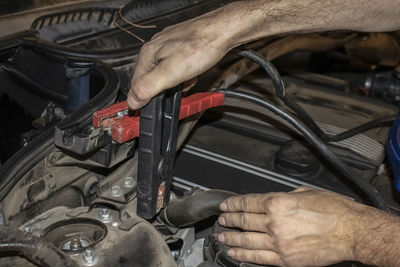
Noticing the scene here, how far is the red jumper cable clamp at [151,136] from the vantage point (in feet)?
3.03

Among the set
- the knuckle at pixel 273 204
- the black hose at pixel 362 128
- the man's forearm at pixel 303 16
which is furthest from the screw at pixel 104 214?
the black hose at pixel 362 128

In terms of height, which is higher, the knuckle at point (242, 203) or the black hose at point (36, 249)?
the black hose at point (36, 249)

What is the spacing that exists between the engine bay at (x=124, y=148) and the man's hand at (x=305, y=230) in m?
0.07

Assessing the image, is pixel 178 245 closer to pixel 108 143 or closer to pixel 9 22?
pixel 108 143

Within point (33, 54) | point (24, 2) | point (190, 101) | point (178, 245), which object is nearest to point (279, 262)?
point (178, 245)

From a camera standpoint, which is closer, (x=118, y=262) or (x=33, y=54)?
(x=118, y=262)

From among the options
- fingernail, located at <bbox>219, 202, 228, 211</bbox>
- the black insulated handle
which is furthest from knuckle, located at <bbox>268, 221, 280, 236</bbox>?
the black insulated handle

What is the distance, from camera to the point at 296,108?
55.6 inches

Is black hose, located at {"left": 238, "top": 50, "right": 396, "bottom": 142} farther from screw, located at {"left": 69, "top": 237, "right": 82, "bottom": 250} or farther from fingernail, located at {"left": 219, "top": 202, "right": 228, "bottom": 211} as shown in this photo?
screw, located at {"left": 69, "top": 237, "right": 82, "bottom": 250}

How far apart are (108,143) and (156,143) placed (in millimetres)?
108

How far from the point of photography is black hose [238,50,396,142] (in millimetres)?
1215

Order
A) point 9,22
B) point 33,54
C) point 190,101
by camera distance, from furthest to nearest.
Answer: point 9,22
point 33,54
point 190,101

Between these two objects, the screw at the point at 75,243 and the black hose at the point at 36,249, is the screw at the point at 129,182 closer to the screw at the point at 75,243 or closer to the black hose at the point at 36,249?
the screw at the point at 75,243

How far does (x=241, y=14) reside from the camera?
1100 millimetres
